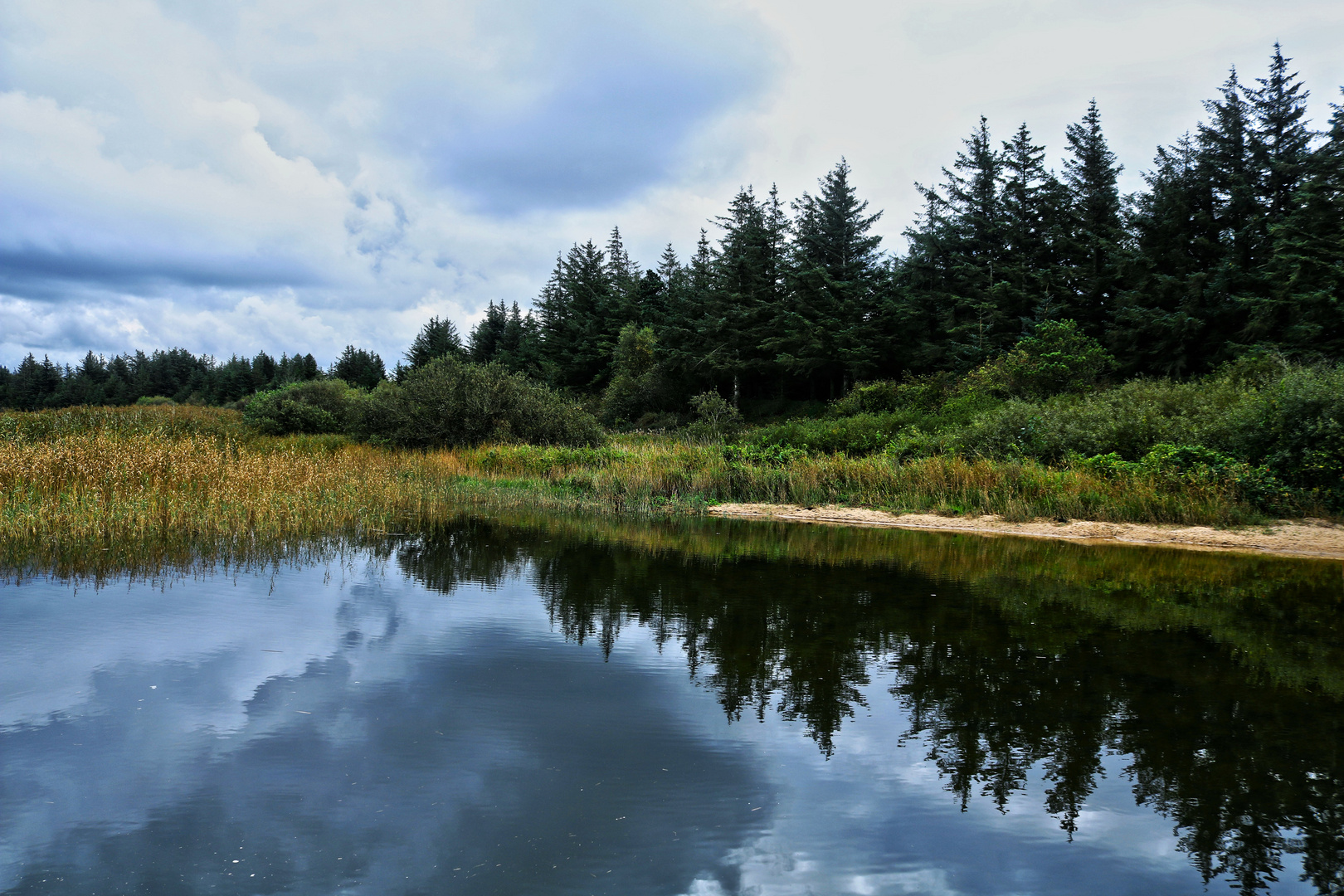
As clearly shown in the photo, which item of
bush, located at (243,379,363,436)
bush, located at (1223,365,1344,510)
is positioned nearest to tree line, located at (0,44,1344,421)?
bush, located at (1223,365,1344,510)

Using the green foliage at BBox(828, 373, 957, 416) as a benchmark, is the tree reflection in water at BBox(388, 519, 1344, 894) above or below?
below

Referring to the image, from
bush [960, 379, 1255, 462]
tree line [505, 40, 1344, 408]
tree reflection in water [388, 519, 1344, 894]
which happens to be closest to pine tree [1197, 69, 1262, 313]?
tree line [505, 40, 1344, 408]

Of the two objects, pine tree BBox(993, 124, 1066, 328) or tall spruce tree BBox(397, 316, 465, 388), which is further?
tall spruce tree BBox(397, 316, 465, 388)

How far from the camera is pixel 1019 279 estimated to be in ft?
118

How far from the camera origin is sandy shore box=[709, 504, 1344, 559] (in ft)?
40.3

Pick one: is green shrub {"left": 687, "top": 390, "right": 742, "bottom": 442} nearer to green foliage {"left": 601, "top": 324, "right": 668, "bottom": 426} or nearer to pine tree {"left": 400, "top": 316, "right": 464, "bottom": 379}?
green foliage {"left": 601, "top": 324, "right": 668, "bottom": 426}

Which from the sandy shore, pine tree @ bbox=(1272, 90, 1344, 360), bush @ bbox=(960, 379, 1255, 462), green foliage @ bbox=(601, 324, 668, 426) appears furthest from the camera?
green foliage @ bbox=(601, 324, 668, 426)

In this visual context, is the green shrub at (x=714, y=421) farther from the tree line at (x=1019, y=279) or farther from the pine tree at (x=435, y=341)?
the pine tree at (x=435, y=341)

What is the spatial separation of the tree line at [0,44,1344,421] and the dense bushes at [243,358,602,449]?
16.8 m

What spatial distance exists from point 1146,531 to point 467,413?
2158 cm

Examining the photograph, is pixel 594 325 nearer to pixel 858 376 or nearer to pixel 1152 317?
pixel 858 376

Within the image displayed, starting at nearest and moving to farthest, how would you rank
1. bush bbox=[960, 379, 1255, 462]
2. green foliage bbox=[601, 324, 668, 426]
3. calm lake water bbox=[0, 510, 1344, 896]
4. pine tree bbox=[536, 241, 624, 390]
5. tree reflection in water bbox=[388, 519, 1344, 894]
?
calm lake water bbox=[0, 510, 1344, 896] → tree reflection in water bbox=[388, 519, 1344, 894] → bush bbox=[960, 379, 1255, 462] → green foliage bbox=[601, 324, 668, 426] → pine tree bbox=[536, 241, 624, 390]

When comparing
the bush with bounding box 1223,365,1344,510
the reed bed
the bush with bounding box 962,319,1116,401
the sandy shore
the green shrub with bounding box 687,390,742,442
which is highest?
the bush with bounding box 962,319,1116,401

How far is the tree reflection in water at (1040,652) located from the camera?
3736 millimetres
